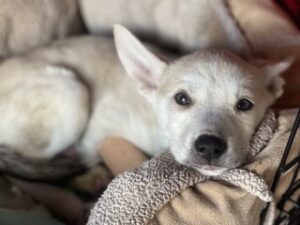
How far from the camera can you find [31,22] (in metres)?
2.13

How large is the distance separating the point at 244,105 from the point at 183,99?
0.17m

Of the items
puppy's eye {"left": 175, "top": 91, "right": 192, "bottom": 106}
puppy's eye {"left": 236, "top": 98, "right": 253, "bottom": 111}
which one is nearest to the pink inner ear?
puppy's eye {"left": 175, "top": 91, "right": 192, "bottom": 106}

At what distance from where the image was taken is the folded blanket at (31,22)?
2090 mm

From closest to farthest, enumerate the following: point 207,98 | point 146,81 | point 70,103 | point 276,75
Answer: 1. point 207,98
2. point 276,75
3. point 146,81
4. point 70,103

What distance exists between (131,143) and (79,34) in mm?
523

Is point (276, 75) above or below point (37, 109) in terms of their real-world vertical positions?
above

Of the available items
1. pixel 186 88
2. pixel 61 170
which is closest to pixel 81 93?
pixel 61 170

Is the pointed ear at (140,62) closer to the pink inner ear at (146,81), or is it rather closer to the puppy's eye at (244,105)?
the pink inner ear at (146,81)

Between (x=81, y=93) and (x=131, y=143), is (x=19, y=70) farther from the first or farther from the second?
(x=131, y=143)

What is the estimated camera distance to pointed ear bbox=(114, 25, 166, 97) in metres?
1.82

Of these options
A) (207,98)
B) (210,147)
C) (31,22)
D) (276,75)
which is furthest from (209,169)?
(31,22)

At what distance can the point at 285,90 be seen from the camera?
1966mm

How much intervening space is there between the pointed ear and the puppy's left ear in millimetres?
320

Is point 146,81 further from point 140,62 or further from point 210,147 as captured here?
point 210,147
